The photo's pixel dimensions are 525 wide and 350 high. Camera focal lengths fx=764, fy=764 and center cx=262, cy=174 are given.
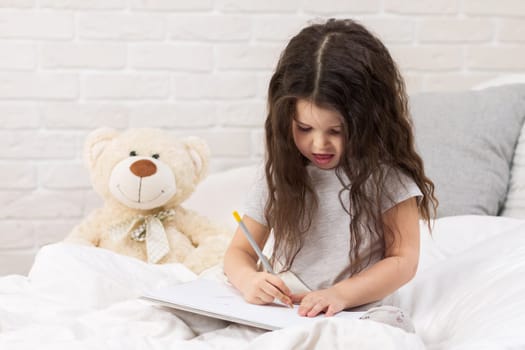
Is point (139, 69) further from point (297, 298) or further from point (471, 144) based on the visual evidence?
point (297, 298)

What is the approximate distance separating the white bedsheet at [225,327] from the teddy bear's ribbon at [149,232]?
222 mm

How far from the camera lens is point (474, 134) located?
5.74ft

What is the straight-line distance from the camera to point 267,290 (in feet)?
3.55

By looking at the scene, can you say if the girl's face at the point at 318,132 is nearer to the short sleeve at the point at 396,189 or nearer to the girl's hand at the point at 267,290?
the short sleeve at the point at 396,189

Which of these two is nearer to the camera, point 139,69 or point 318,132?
point 318,132

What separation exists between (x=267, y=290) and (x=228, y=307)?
6 cm

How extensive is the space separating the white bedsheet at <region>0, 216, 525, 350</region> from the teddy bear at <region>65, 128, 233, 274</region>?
0.79 ft

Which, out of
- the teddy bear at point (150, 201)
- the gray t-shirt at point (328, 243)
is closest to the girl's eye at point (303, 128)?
the gray t-shirt at point (328, 243)

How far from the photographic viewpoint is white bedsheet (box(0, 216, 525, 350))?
0.85 m

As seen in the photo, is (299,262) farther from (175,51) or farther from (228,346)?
(175,51)

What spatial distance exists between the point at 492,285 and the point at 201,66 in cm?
119

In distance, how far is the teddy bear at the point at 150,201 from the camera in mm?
1654

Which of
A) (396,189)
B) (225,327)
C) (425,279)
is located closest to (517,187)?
(425,279)

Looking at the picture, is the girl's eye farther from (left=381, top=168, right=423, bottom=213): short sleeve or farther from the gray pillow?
the gray pillow
